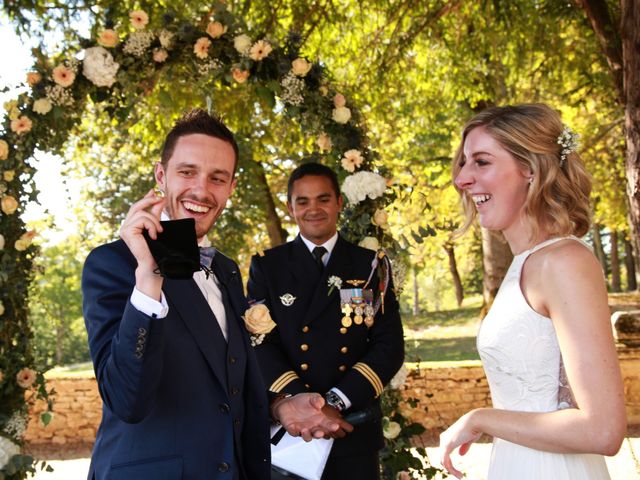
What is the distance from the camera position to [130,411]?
202 centimetres

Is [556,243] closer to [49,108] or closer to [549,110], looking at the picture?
[549,110]

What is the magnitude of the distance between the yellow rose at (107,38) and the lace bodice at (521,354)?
11.7 ft

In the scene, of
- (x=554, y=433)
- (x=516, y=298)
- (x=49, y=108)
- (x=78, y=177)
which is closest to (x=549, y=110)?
(x=516, y=298)

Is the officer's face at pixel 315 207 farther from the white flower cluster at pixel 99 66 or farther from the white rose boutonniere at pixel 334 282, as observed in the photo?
the white flower cluster at pixel 99 66

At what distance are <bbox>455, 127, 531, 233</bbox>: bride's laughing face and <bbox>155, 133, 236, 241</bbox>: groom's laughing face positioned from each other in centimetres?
103

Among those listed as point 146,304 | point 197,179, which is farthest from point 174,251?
point 197,179

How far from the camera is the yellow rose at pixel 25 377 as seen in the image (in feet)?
15.1

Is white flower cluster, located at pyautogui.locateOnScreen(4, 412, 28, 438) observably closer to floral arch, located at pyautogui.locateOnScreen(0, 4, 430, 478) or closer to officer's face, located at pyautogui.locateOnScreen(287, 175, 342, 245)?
floral arch, located at pyautogui.locateOnScreen(0, 4, 430, 478)

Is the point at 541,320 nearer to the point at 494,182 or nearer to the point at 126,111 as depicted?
the point at 494,182

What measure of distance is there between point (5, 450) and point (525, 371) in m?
3.57

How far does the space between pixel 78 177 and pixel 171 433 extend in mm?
14860

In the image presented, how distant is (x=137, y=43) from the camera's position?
4883 millimetres

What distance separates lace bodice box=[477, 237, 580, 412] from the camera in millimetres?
2426

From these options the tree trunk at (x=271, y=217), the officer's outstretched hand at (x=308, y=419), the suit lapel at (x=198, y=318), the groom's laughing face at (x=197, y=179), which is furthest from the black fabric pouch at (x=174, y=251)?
the tree trunk at (x=271, y=217)
